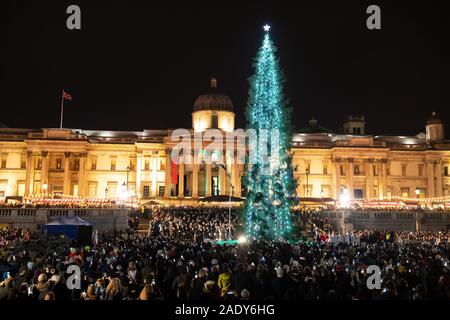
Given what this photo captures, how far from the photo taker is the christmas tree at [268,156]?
29172mm

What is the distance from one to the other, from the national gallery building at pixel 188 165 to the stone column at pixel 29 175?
132 millimetres

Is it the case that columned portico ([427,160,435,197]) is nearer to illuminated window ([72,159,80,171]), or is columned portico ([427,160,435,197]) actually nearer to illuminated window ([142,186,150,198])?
illuminated window ([142,186,150,198])

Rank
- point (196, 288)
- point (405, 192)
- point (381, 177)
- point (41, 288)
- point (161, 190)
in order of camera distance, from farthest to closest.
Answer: point (405, 192) < point (381, 177) < point (161, 190) < point (41, 288) < point (196, 288)

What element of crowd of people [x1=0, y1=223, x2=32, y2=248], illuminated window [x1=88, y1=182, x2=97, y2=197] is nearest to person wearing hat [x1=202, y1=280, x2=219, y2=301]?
crowd of people [x1=0, y1=223, x2=32, y2=248]

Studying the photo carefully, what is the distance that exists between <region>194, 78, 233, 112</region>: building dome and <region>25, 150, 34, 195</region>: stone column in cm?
2537

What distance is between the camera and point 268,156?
29672 mm

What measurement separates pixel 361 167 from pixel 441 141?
15.9m

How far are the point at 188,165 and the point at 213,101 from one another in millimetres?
12133

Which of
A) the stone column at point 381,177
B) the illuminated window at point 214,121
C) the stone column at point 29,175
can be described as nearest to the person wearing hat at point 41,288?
the stone column at point 29,175

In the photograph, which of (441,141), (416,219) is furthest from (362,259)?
(441,141)

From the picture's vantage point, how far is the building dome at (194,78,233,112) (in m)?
76.2

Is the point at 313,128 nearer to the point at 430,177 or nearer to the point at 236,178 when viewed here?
the point at 430,177

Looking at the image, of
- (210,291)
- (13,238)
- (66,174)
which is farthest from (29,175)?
(210,291)
